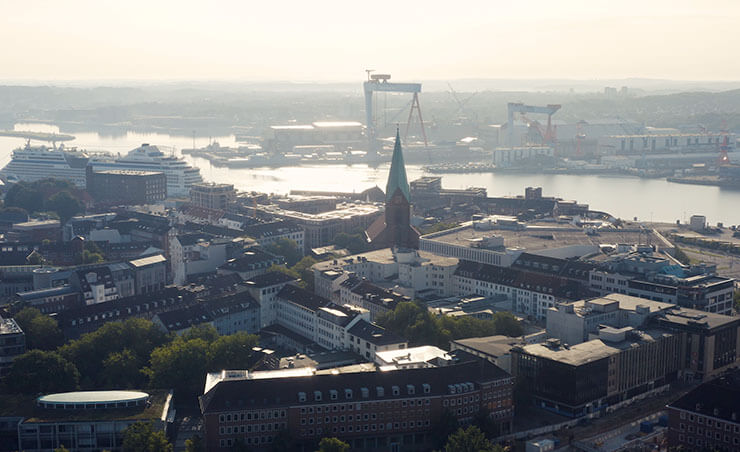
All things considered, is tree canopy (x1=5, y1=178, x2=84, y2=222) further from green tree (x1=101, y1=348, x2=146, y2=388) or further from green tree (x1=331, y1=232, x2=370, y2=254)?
green tree (x1=101, y1=348, x2=146, y2=388)

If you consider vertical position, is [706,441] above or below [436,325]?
below

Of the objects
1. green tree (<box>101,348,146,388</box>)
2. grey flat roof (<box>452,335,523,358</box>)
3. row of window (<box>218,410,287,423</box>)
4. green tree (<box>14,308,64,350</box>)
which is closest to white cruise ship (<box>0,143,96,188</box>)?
green tree (<box>14,308,64,350</box>)

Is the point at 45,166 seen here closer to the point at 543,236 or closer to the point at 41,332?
the point at 543,236

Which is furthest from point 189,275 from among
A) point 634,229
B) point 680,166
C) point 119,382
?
point 680,166

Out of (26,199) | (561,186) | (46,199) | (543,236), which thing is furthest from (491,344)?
(561,186)

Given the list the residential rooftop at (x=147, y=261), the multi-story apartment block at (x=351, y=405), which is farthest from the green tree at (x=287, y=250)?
the multi-story apartment block at (x=351, y=405)

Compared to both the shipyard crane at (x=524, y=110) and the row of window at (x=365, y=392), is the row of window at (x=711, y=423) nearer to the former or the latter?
the row of window at (x=365, y=392)

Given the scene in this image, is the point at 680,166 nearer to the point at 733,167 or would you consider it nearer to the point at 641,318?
the point at 733,167
